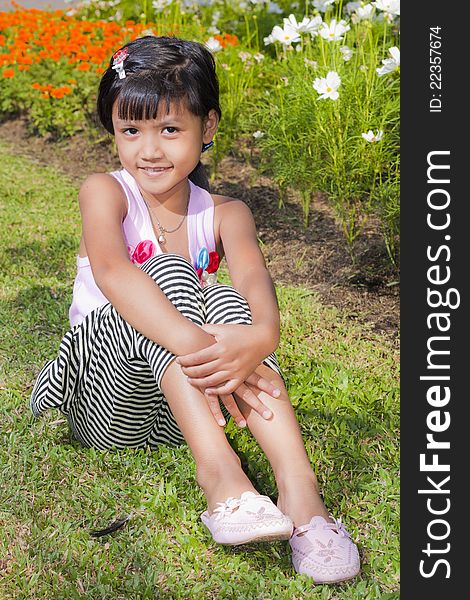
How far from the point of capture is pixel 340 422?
2.52m

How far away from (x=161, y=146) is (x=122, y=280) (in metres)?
0.39

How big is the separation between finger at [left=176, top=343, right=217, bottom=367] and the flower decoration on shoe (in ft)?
1.66

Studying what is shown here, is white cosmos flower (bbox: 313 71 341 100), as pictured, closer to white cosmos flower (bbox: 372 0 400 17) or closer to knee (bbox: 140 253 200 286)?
white cosmos flower (bbox: 372 0 400 17)

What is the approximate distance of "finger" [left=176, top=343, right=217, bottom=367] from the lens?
1899 millimetres

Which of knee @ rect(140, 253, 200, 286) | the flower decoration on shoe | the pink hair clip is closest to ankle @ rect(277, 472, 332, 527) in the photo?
knee @ rect(140, 253, 200, 286)

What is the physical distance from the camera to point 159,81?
219 centimetres

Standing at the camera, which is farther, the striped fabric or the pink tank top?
the pink tank top

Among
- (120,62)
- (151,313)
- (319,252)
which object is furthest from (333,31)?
(151,313)

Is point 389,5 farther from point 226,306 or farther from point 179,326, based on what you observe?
point 179,326

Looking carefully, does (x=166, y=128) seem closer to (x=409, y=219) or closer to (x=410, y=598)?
(x=409, y=219)

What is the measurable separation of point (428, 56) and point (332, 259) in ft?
3.79

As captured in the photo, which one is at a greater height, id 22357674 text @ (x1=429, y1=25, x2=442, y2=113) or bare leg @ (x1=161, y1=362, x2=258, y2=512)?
id 22357674 text @ (x1=429, y1=25, x2=442, y2=113)

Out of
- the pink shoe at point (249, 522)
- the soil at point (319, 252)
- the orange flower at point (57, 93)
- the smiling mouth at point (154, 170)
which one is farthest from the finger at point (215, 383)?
the orange flower at point (57, 93)

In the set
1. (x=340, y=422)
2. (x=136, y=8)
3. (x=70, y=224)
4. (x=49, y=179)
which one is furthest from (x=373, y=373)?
(x=136, y=8)
